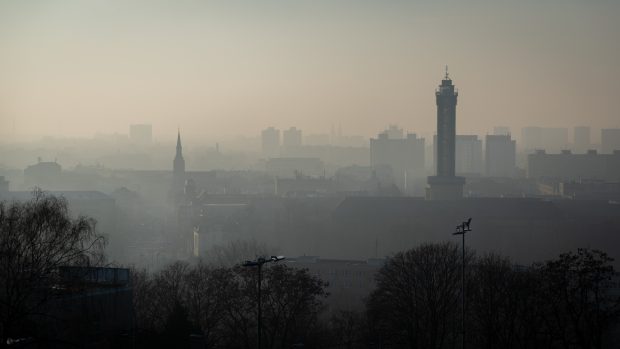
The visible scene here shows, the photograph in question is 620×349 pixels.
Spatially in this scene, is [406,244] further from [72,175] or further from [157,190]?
[157,190]

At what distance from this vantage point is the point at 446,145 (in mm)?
75625

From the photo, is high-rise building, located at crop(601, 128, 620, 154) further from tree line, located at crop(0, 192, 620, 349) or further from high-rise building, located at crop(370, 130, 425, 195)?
tree line, located at crop(0, 192, 620, 349)

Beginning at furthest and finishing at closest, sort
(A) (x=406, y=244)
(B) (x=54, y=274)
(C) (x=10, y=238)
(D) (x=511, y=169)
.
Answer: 1. (D) (x=511, y=169)
2. (A) (x=406, y=244)
3. (B) (x=54, y=274)
4. (C) (x=10, y=238)

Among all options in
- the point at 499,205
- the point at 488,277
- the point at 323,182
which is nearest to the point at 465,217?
the point at 499,205

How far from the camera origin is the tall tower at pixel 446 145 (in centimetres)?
7538

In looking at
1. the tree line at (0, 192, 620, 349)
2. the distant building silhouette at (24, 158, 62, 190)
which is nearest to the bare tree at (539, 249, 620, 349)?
the tree line at (0, 192, 620, 349)

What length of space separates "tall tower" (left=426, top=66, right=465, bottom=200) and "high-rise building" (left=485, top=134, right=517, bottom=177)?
96.9 metres

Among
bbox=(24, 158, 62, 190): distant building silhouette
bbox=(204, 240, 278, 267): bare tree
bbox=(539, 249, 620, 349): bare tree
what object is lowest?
bbox=(204, 240, 278, 267): bare tree

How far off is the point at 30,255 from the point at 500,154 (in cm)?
16129

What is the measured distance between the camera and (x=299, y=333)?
27234 mm

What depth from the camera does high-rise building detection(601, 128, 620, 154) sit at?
172375 mm

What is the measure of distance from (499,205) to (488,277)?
43434mm

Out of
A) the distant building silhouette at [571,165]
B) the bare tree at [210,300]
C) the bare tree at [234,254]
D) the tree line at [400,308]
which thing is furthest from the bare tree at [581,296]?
the distant building silhouette at [571,165]

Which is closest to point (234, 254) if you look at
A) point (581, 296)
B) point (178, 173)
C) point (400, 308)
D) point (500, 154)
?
point (400, 308)
